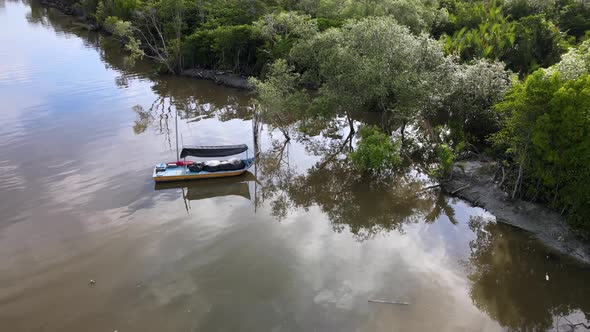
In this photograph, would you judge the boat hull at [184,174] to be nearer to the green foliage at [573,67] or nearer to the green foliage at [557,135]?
the green foliage at [557,135]

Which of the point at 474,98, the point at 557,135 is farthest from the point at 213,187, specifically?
the point at 557,135

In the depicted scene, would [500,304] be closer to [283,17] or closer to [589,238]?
[589,238]

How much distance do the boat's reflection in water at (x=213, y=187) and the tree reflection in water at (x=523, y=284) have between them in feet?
41.7

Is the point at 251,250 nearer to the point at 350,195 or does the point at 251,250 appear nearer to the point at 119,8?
the point at 350,195

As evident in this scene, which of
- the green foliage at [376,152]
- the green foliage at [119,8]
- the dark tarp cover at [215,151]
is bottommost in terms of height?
the dark tarp cover at [215,151]

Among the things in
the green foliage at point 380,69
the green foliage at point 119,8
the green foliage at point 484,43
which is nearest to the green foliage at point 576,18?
the green foliage at point 484,43

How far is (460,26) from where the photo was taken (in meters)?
45.8

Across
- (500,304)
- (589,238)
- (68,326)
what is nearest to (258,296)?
(68,326)

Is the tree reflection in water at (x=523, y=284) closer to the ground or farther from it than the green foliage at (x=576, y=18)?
closer to the ground

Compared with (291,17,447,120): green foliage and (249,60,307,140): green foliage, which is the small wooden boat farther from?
(291,17,447,120): green foliage

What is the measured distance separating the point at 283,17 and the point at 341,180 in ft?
69.8

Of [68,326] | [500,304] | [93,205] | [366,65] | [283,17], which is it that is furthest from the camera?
[283,17]

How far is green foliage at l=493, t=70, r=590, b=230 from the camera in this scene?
16422mm

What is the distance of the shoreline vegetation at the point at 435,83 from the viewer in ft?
57.6
